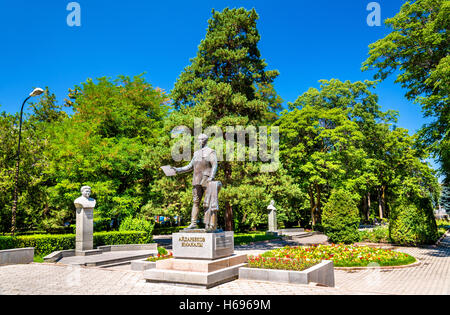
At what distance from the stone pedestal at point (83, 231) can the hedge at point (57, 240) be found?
2.57 feet

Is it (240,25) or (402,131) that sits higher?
(240,25)

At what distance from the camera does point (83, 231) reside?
15.5 meters

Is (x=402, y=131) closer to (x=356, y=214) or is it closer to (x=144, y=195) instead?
(x=356, y=214)

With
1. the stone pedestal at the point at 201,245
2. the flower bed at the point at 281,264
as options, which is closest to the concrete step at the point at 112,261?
the stone pedestal at the point at 201,245

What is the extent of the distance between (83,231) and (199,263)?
377 inches

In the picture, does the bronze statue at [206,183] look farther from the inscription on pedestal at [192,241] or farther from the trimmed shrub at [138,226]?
the trimmed shrub at [138,226]

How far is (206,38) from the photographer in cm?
2220

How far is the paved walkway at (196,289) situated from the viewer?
767cm

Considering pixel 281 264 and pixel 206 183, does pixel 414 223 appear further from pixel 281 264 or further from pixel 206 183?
pixel 206 183

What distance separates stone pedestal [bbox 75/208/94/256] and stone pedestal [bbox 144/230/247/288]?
8102mm

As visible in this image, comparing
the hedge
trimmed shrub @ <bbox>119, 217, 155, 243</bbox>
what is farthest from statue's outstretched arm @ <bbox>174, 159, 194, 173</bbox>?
trimmed shrub @ <bbox>119, 217, 155, 243</bbox>
